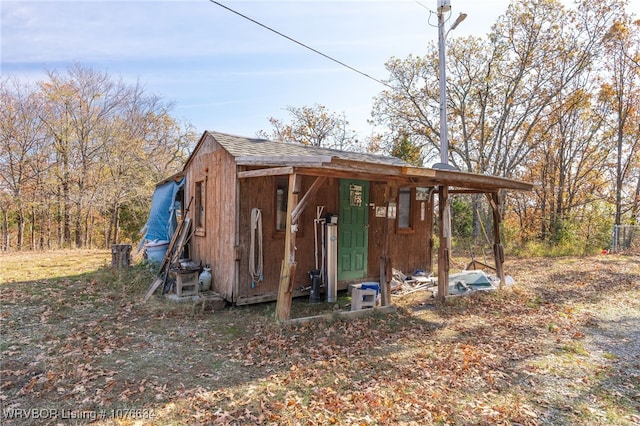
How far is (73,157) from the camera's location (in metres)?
15.2

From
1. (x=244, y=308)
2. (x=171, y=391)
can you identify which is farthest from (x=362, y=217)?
(x=171, y=391)

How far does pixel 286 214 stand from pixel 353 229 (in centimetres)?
167

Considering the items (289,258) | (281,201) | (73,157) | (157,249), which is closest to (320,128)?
(73,157)

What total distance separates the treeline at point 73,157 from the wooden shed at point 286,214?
30.8 ft

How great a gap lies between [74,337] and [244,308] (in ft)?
7.81

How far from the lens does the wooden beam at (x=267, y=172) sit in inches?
193

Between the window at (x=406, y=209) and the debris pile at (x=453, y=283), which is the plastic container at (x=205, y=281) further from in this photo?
the window at (x=406, y=209)

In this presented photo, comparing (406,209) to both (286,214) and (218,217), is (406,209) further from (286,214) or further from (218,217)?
(218,217)

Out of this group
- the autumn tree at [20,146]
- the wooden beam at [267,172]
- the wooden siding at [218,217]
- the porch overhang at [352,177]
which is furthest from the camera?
Answer: the autumn tree at [20,146]

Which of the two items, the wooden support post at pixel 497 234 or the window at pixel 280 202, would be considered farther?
the wooden support post at pixel 497 234

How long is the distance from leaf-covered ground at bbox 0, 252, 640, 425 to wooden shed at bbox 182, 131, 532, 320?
667 mm

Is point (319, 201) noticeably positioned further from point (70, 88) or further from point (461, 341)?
point (70, 88)

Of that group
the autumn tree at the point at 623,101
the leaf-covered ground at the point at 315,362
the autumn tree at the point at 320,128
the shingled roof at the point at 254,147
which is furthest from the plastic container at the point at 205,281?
the autumn tree at the point at 623,101

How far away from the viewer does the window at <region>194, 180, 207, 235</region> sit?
7.29 m
